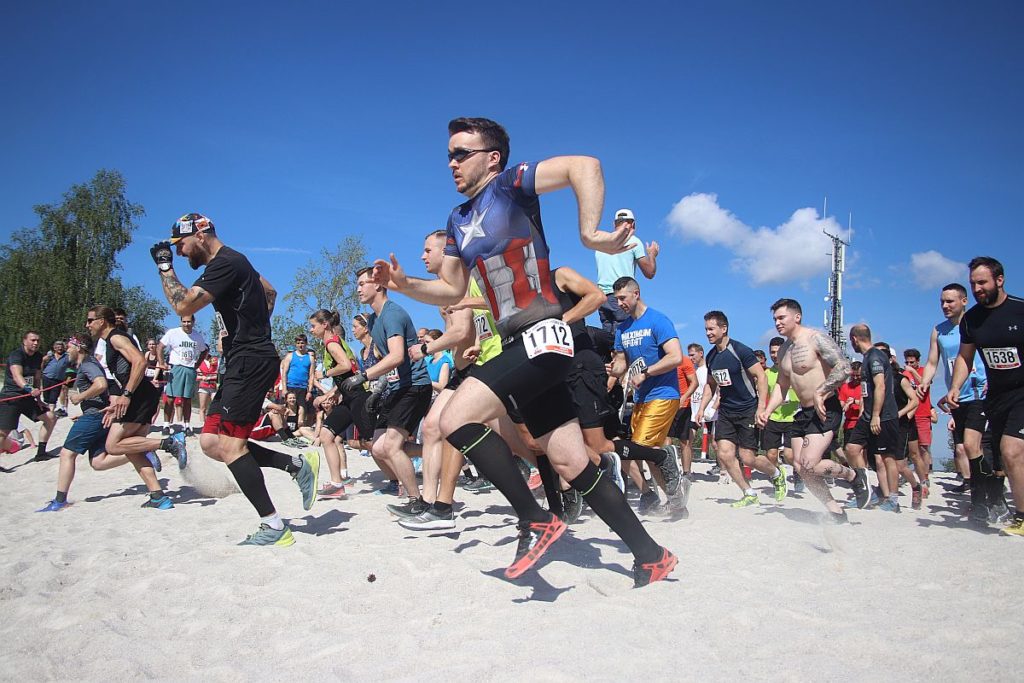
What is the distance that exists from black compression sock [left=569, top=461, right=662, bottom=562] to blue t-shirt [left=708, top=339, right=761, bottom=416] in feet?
14.9

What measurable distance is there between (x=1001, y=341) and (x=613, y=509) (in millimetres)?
3990

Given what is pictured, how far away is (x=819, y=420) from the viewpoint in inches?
233

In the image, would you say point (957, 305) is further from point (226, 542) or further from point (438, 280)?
point (226, 542)

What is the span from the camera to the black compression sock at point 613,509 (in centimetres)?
321

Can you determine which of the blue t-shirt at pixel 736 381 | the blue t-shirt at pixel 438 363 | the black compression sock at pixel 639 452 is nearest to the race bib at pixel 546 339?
the black compression sock at pixel 639 452

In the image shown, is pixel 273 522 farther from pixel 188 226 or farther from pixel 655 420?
pixel 655 420

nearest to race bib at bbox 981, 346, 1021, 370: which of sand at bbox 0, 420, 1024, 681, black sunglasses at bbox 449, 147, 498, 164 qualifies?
sand at bbox 0, 420, 1024, 681

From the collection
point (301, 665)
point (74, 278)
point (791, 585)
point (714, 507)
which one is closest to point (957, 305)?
point (714, 507)

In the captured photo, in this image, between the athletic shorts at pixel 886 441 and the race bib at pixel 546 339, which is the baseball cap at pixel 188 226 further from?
the athletic shorts at pixel 886 441

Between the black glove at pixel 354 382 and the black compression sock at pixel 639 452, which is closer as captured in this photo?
the black glove at pixel 354 382

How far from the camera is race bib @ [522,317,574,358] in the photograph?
301 centimetres

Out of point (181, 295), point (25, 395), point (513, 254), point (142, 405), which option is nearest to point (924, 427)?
point (513, 254)

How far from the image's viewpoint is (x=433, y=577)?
361cm

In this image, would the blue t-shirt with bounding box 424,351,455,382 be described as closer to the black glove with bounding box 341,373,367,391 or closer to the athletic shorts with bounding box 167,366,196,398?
the black glove with bounding box 341,373,367,391
